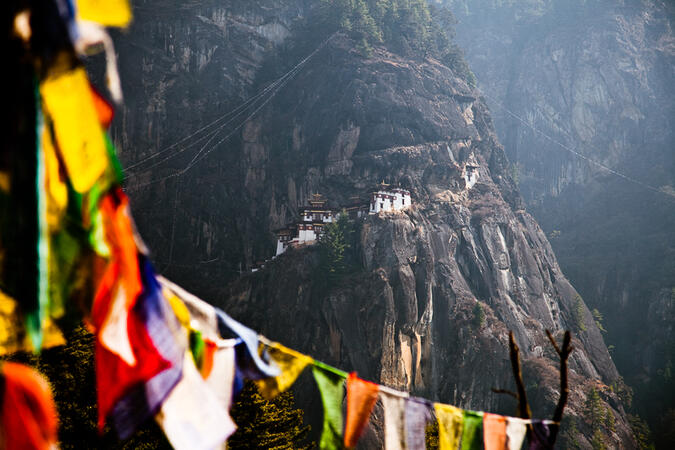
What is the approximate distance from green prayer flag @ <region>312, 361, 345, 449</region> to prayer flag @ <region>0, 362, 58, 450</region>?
315cm

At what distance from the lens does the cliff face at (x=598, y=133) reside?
49594 mm

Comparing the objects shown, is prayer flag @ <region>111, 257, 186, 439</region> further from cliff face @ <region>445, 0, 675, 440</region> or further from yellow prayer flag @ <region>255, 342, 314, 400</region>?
cliff face @ <region>445, 0, 675, 440</region>

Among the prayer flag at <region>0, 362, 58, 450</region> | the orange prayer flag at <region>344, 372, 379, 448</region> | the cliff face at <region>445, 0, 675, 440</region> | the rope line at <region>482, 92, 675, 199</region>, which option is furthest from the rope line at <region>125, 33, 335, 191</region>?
the prayer flag at <region>0, 362, 58, 450</region>

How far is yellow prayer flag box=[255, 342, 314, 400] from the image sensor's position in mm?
5320

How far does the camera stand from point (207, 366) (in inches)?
176

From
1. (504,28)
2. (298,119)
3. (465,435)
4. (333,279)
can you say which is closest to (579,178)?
(504,28)

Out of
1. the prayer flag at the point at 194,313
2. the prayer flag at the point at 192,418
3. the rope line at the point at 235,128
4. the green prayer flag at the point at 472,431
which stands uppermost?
the rope line at the point at 235,128

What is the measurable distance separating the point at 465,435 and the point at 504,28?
8284 cm

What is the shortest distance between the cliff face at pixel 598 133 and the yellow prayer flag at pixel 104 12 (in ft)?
164

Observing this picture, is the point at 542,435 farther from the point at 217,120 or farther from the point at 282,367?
the point at 217,120

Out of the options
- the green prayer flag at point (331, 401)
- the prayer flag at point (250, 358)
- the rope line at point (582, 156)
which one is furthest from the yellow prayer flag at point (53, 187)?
the rope line at point (582, 156)

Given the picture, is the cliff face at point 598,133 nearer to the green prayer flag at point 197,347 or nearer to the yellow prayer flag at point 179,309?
the green prayer flag at point 197,347

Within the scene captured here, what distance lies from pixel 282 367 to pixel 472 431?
90.9 inches

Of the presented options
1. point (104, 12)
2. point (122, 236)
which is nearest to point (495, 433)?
point (122, 236)
